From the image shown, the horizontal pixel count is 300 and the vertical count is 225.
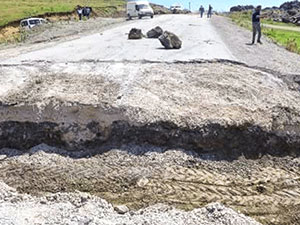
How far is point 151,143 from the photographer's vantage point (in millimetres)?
9227

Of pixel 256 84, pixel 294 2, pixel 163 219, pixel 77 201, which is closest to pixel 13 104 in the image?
pixel 77 201

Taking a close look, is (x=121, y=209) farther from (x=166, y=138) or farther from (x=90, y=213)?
(x=166, y=138)

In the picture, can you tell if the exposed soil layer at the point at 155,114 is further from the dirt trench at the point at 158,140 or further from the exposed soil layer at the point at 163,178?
the exposed soil layer at the point at 163,178

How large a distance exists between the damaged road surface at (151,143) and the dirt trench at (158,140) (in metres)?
0.02

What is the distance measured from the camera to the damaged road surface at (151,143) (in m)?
7.30

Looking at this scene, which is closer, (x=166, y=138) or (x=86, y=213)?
(x=86, y=213)

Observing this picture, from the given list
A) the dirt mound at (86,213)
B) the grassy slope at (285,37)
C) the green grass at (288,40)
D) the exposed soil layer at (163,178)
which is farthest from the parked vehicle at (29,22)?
the dirt mound at (86,213)

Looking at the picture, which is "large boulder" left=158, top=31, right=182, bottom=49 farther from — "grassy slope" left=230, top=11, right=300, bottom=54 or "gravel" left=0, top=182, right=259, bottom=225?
"gravel" left=0, top=182, right=259, bottom=225

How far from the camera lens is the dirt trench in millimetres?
7848

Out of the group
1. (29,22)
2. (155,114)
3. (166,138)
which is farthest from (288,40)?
(166,138)

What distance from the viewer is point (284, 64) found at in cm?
1568

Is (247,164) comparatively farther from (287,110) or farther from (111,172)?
(111,172)

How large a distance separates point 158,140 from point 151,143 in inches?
6.2

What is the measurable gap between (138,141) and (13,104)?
311 cm
